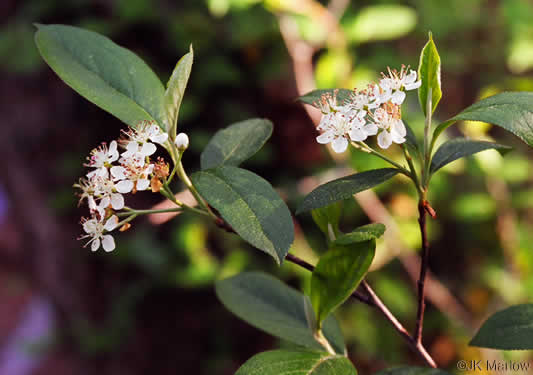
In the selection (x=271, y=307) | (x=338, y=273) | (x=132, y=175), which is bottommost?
(x=271, y=307)

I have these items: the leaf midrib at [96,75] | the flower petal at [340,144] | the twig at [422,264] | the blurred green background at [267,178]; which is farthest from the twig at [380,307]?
the blurred green background at [267,178]

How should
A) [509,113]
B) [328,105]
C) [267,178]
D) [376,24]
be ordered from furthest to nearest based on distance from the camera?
[267,178]
[376,24]
[328,105]
[509,113]

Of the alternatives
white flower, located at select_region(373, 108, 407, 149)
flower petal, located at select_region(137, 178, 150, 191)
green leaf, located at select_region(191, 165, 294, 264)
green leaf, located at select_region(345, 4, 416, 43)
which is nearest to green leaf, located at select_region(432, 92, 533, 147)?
white flower, located at select_region(373, 108, 407, 149)

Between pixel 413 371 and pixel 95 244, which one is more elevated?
pixel 95 244

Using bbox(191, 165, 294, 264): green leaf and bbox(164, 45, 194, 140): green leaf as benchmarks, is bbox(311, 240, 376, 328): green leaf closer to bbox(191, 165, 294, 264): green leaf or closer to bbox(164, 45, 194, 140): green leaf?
bbox(191, 165, 294, 264): green leaf

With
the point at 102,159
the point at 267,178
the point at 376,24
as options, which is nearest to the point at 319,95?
the point at 102,159

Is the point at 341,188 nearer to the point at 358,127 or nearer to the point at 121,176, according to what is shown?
the point at 358,127
